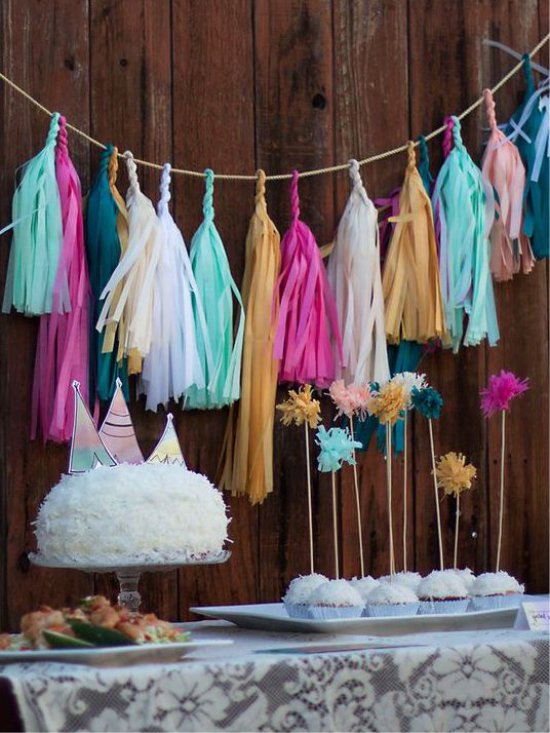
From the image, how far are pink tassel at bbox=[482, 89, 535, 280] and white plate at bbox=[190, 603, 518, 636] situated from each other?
0.89m

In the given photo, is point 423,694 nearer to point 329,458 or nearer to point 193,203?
point 329,458

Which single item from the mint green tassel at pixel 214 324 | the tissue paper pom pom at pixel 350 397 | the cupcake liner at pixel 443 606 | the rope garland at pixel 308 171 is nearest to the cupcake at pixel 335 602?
the cupcake liner at pixel 443 606

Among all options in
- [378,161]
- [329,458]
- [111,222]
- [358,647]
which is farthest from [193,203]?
[358,647]

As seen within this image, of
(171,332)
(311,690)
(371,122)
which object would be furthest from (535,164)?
(311,690)

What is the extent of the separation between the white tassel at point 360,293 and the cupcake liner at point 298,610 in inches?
24.1

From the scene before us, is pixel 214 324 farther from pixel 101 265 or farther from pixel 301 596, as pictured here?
pixel 301 596

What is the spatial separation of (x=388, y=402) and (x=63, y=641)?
0.82 metres

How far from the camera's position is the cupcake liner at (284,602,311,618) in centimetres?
205

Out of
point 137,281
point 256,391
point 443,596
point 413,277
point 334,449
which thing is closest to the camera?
point 443,596

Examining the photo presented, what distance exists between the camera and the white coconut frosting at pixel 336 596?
202 centimetres

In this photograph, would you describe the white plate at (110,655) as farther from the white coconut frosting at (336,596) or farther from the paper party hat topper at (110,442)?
the paper party hat topper at (110,442)

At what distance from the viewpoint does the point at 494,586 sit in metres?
2.13

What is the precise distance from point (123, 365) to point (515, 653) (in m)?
0.97

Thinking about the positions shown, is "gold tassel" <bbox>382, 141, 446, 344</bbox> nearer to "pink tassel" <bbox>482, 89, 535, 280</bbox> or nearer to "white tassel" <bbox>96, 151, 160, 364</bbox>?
"pink tassel" <bbox>482, 89, 535, 280</bbox>
